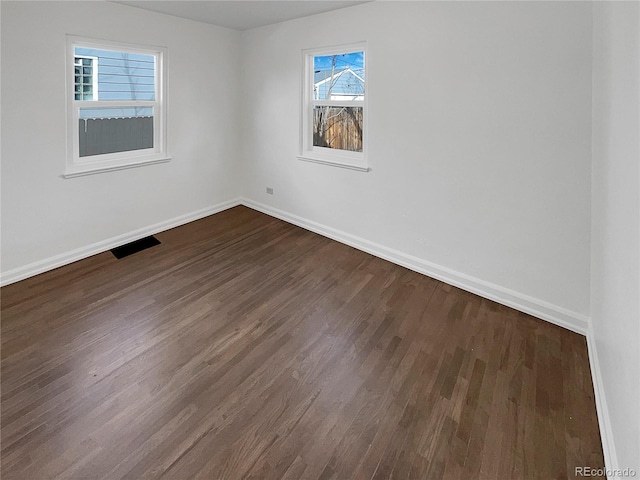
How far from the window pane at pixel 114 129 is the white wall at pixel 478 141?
192 centimetres

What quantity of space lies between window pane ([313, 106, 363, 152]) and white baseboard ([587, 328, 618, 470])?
2.72 meters

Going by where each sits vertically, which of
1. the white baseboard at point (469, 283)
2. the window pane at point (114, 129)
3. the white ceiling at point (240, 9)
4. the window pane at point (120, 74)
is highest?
the white ceiling at point (240, 9)

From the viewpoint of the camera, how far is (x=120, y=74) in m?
3.81

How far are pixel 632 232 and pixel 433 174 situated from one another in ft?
6.32

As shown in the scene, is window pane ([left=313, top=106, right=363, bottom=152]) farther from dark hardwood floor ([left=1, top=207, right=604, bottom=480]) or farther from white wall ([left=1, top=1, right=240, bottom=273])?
dark hardwood floor ([left=1, top=207, right=604, bottom=480])

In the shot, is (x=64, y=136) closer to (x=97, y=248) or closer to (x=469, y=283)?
(x=97, y=248)

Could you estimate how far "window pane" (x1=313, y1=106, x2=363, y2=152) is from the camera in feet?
13.0

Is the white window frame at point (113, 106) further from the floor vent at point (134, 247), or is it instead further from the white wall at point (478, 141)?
the white wall at point (478, 141)

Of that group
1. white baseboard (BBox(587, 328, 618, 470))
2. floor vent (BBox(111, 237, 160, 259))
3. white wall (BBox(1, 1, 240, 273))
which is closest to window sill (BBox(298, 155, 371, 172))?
white wall (BBox(1, 1, 240, 273))

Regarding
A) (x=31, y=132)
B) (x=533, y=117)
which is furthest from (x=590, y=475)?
(x=31, y=132)

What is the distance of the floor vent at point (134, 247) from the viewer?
3.78 metres

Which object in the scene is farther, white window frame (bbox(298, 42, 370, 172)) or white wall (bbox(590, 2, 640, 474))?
white window frame (bbox(298, 42, 370, 172))

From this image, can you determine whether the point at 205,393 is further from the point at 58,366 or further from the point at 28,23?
the point at 28,23

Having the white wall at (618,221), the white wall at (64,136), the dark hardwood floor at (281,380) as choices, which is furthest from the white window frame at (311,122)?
the white wall at (618,221)
